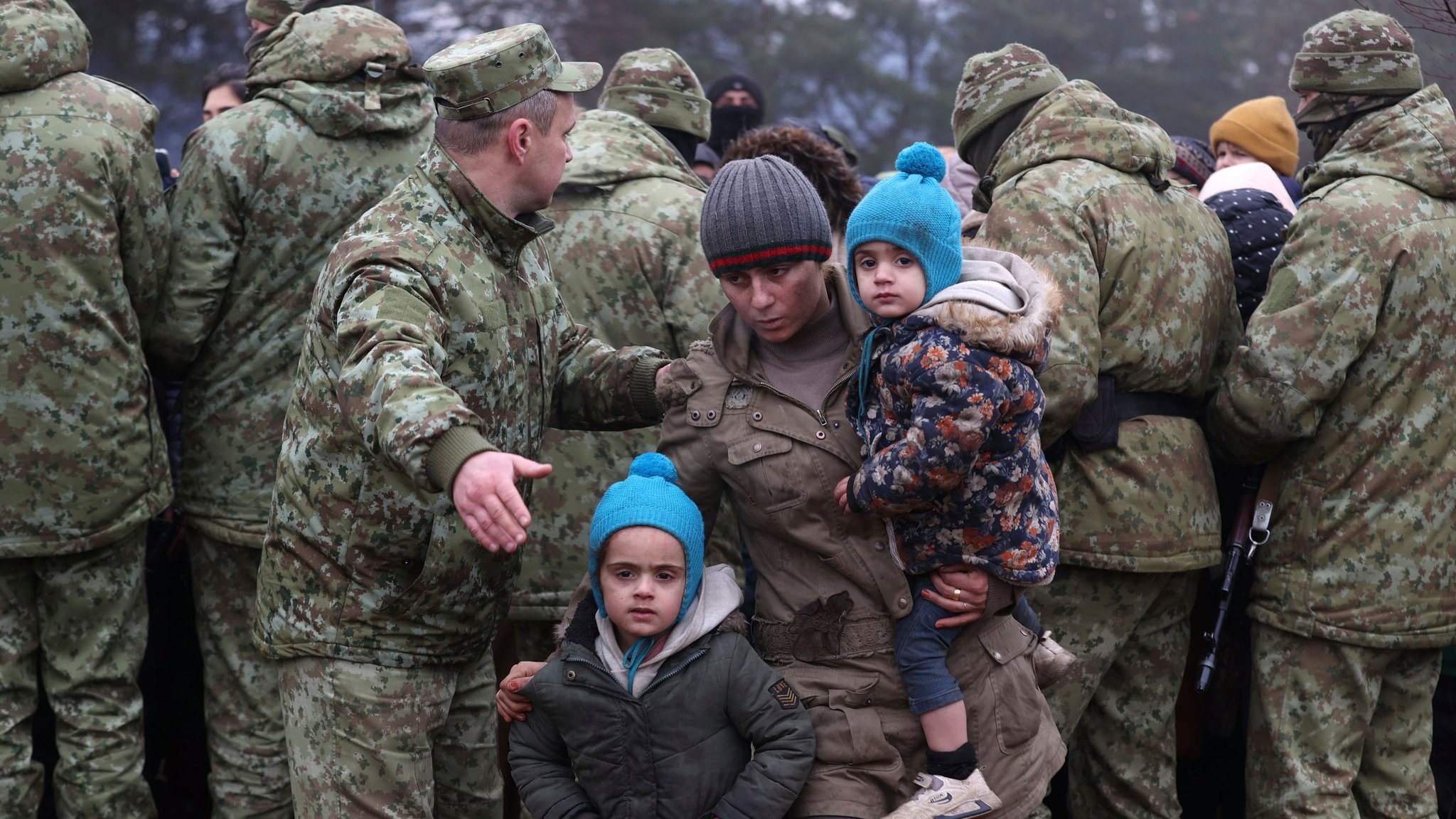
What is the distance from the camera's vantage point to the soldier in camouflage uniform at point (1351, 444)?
3.95 meters

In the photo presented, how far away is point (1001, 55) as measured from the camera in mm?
4316

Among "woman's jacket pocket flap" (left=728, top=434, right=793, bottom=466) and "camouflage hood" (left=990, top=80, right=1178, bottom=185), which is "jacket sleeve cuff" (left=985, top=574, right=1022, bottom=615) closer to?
"woman's jacket pocket flap" (left=728, top=434, right=793, bottom=466)

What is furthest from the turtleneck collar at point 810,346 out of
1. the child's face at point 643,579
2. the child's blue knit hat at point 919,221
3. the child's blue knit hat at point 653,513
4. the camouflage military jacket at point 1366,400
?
the camouflage military jacket at point 1366,400

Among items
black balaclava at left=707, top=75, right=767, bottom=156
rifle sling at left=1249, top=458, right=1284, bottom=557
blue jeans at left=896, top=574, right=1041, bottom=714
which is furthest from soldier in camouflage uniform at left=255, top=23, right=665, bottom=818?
black balaclava at left=707, top=75, right=767, bottom=156

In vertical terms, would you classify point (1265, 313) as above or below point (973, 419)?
below

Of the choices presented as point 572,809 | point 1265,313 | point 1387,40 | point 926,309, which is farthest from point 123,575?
point 1387,40

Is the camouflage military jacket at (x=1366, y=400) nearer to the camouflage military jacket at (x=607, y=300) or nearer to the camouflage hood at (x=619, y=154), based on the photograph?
the camouflage military jacket at (x=607, y=300)

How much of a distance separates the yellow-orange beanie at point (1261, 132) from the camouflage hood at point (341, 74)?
3.54 metres

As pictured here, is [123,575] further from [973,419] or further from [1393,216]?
[1393,216]

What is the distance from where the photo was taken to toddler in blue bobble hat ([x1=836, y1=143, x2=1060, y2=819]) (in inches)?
105

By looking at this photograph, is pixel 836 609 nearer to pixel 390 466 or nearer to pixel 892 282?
pixel 892 282

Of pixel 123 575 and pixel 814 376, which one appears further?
pixel 123 575

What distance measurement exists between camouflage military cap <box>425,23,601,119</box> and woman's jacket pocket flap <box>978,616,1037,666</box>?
1.49m

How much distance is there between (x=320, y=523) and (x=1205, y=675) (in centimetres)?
267
